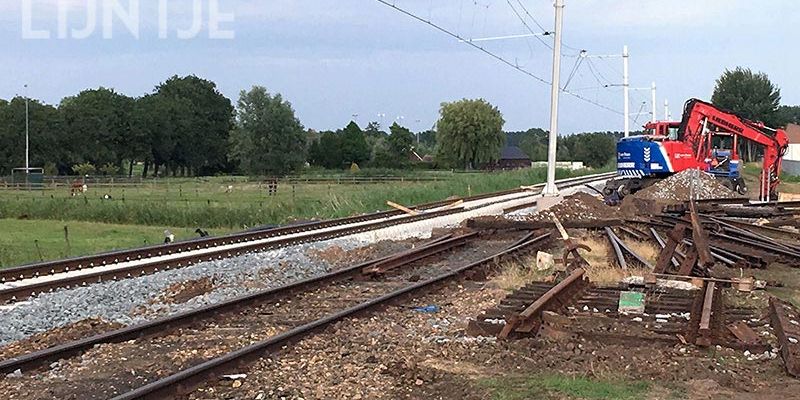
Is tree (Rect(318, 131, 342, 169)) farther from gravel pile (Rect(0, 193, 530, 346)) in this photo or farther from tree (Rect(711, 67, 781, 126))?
gravel pile (Rect(0, 193, 530, 346))

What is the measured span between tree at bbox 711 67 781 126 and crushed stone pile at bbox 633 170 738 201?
8160 centimetres

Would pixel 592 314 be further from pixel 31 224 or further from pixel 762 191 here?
pixel 31 224

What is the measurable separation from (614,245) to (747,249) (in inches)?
94.6

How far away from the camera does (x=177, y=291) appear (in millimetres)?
12555

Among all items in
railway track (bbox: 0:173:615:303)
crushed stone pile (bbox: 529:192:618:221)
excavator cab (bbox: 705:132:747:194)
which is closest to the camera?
railway track (bbox: 0:173:615:303)

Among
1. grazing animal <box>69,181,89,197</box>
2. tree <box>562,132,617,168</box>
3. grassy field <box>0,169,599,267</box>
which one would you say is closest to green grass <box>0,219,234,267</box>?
grassy field <box>0,169,599,267</box>

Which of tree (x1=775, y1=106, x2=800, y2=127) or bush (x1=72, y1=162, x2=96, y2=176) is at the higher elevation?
tree (x1=775, y1=106, x2=800, y2=127)

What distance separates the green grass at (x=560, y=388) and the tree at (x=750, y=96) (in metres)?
107

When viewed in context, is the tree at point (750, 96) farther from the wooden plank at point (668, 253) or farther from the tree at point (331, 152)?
the wooden plank at point (668, 253)

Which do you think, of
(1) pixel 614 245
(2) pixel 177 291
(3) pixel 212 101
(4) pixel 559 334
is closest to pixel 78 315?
(2) pixel 177 291

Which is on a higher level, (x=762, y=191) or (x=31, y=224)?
(x=762, y=191)

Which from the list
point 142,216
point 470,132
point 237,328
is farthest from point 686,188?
point 470,132

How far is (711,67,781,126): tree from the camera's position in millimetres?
107625

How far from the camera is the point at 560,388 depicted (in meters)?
7.21
